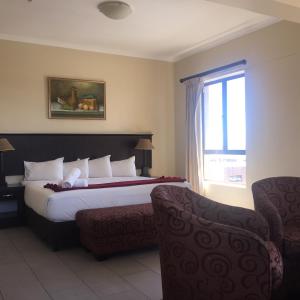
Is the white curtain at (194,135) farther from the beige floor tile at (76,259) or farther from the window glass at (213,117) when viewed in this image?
the beige floor tile at (76,259)

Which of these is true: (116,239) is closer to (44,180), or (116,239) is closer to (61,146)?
(44,180)

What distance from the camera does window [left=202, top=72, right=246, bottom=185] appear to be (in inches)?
200

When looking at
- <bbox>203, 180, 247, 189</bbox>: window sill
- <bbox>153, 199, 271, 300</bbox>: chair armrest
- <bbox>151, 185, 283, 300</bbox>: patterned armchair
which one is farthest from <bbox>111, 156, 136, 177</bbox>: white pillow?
<bbox>153, 199, 271, 300</bbox>: chair armrest

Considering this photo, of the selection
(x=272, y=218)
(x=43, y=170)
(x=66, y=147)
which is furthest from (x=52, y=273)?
(x=66, y=147)

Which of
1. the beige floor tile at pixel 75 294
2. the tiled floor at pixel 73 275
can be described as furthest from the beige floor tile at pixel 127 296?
the beige floor tile at pixel 75 294

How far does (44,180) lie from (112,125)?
157 cm

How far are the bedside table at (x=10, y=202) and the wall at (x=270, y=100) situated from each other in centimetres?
299

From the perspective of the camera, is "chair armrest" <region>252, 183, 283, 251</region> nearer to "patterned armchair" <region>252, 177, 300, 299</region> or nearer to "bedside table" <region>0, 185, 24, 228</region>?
"patterned armchair" <region>252, 177, 300, 299</region>

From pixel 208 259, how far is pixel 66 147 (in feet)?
13.0

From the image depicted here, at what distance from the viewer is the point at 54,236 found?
3.53m

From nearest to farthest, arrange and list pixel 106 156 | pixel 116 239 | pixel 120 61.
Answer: pixel 116 239 → pixel 106 156 → pixel 120 61

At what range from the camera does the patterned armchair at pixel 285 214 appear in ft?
8.00

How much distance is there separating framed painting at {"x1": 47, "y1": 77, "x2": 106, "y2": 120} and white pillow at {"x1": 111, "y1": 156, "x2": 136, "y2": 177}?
83 centimetres

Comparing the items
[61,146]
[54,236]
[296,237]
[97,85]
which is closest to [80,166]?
[61,146]
